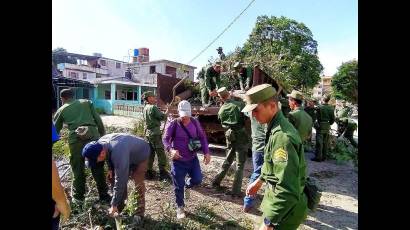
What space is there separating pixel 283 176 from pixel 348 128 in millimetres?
9880

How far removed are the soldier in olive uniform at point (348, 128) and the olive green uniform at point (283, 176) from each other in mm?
9251

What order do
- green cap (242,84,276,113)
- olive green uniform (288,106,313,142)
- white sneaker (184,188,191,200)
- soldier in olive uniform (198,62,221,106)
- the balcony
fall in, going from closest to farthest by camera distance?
green cap (242,84,276,113), olive green uniform (288,106,313,142), white sneaker (184,188,191,200), soldier in olive uniform (198,62,221,106), the balcony

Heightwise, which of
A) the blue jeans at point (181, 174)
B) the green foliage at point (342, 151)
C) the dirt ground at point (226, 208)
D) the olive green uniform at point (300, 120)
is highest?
the olive green uniform at point (300, 120)

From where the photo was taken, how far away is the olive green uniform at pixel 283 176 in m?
2.28

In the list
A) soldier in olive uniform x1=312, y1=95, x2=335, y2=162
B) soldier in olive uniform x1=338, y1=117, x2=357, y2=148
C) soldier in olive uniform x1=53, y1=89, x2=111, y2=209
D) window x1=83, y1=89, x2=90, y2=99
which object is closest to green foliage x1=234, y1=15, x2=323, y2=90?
window x1=83, y1=89, x2=90, y2=99

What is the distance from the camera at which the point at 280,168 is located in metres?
2.31

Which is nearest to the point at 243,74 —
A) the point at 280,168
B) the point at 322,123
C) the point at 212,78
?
the point at 212,78

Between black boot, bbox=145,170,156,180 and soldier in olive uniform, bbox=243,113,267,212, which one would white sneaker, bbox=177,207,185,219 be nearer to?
soldier in olive uniform, bbox=243,113,267,212

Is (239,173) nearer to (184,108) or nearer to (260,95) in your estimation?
(184,108)

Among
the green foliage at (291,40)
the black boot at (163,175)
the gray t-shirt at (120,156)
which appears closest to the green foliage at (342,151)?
the black boot at (163,175)

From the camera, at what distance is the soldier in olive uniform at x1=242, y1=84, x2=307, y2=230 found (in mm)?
2287

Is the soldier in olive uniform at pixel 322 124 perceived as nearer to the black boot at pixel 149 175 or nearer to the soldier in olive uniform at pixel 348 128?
the soldier in olive uniform at pixel 348 128

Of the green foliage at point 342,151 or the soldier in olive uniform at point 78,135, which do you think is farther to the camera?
the green foliage at point 342,151

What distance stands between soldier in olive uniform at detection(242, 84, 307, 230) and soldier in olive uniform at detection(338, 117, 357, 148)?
9.16 metres
